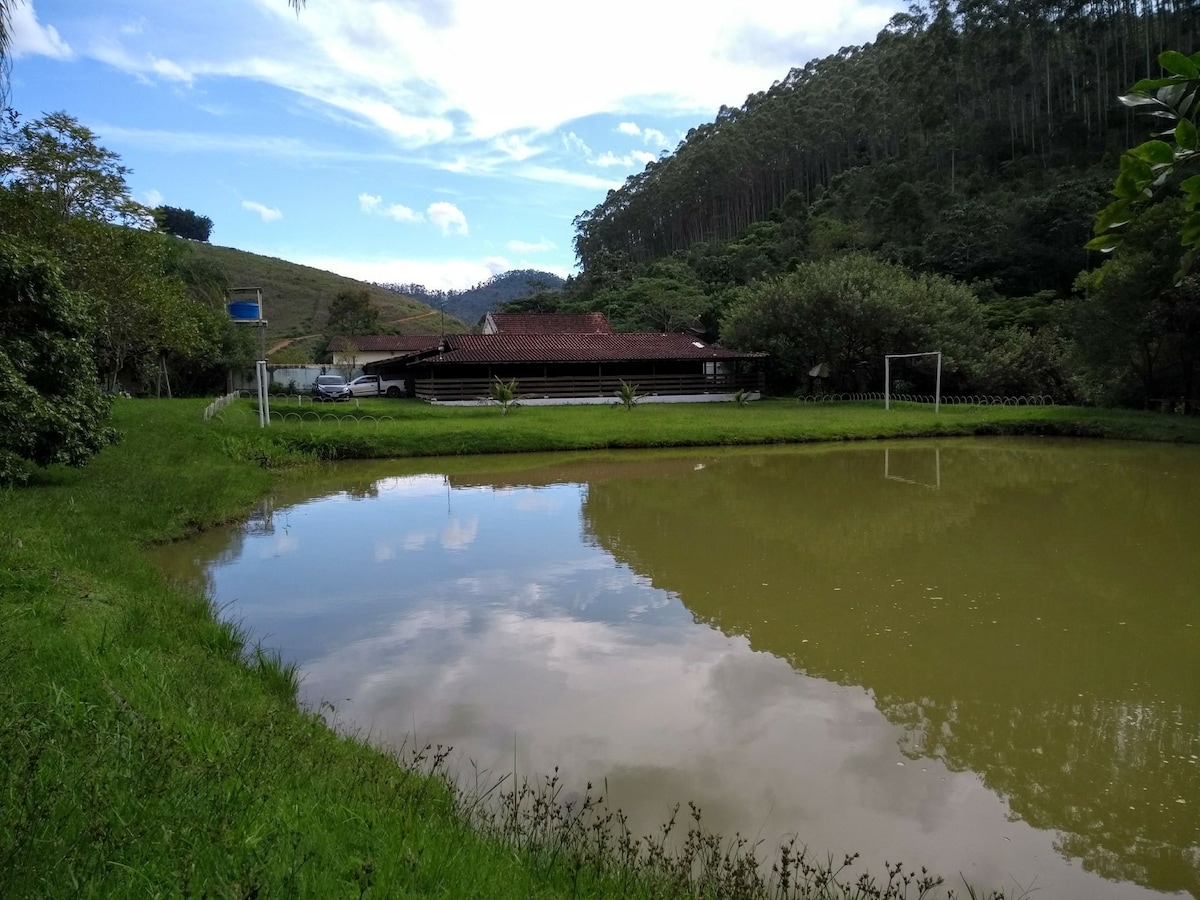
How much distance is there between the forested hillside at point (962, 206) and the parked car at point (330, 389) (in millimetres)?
16203

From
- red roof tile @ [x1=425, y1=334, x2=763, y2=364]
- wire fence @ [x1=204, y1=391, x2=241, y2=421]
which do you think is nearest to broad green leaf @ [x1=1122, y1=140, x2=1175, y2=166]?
Answer: wire fence @ [x1=204, y1=391, x2=241, y2=421]

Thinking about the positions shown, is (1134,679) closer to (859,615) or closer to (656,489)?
(859,615)

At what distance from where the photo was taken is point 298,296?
73188 mm

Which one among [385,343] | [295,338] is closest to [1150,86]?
[385,343]

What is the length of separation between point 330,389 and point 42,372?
25.2 meters

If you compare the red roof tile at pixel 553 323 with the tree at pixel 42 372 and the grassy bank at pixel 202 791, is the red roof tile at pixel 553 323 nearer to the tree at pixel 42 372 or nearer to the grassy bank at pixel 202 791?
the tree at pixel 42 372

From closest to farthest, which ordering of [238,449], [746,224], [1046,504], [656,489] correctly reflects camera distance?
[1046,504] < [656,489] < [238,449] < [746,224]

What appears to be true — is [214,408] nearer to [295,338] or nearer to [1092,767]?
[1092,767]

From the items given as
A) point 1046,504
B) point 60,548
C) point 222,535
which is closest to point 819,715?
point 60,548

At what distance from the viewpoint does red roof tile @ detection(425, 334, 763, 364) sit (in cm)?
3138

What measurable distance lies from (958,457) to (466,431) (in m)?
11.5

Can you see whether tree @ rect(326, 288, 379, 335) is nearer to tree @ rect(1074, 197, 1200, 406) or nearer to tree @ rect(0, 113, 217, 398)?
tree @ rect(0, 113, 217, 398)

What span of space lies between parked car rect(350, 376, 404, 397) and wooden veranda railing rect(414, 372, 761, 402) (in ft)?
10.1

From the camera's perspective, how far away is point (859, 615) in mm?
7020
